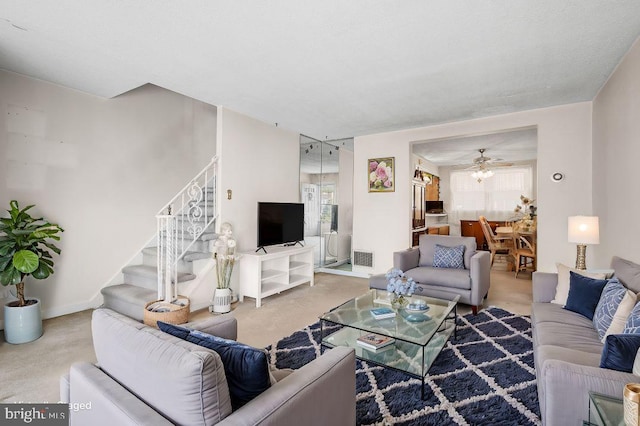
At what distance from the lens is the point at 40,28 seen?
2.30 meters

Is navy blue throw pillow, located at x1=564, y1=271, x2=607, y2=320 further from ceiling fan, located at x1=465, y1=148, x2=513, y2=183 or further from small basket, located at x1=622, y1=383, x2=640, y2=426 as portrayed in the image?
ceiling fan, located at x1=465, y1=148, x2=513, y2=183

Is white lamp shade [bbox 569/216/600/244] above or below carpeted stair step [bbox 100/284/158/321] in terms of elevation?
above

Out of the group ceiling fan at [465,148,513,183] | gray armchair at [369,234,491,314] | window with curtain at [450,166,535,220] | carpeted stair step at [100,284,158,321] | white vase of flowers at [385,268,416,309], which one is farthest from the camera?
window with curtain at [450,166,535,220]

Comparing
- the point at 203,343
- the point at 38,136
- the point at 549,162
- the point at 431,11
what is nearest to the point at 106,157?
the point at 38,136

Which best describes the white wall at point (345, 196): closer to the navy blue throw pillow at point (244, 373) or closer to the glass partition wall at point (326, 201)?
the glass partition wall at point (326, 201)

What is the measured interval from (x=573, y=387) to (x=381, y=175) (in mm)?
4310

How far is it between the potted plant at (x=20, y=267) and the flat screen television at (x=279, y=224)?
90.8 inches

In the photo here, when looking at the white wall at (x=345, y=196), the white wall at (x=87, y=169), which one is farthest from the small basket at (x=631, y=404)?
the white wall at (x=345, y=196)

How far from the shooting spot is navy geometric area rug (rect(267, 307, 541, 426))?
6.00 feet

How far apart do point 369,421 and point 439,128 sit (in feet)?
14.2

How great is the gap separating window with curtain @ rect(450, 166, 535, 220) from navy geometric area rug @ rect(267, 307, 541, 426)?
20.4ft

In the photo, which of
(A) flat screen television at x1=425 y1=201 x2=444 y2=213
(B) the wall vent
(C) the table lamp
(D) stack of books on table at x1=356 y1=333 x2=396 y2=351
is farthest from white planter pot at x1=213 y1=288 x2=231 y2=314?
(A) flat screen television at x1=425 y1=201 x2=444 y2=213

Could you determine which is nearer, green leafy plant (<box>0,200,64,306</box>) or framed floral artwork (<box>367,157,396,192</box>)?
green leafy plant (<box>0,200,64,306</box>)

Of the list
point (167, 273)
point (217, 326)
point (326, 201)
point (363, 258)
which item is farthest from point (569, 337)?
point (326, 201)
